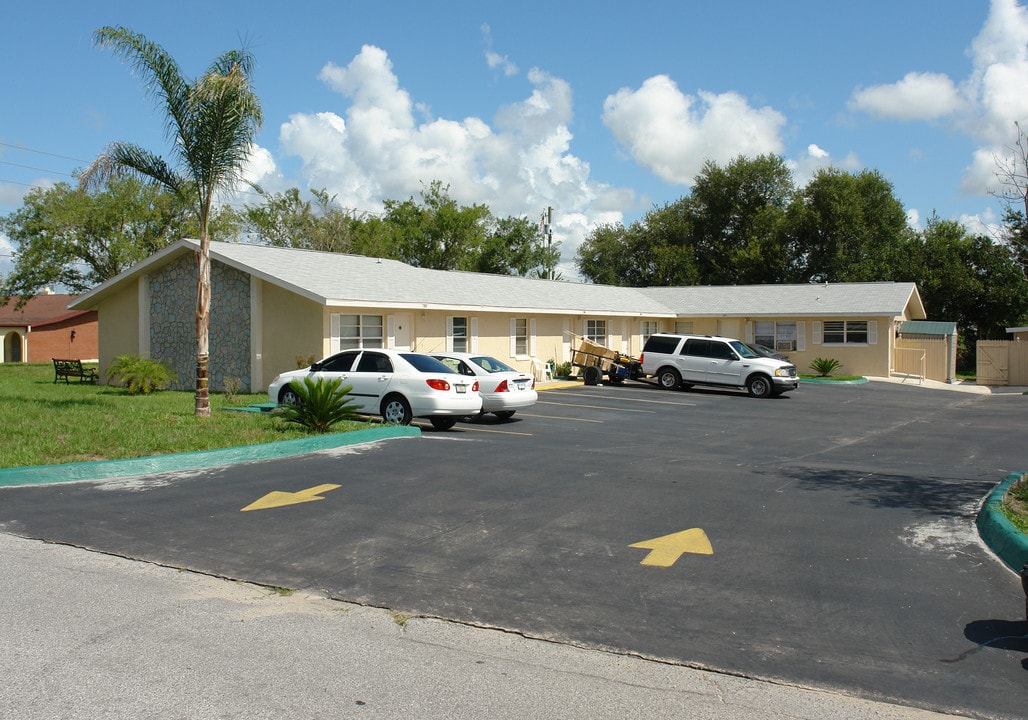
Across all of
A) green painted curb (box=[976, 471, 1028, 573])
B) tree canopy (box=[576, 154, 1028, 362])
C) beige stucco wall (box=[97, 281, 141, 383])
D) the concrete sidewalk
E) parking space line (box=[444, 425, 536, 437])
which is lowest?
the concrete sidewalk

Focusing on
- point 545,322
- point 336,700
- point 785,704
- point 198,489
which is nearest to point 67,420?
point 198,489

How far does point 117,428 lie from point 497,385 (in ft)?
23.2

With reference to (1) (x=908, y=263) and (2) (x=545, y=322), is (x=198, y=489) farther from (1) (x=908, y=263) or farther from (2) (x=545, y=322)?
(1) (x=908, y=263)

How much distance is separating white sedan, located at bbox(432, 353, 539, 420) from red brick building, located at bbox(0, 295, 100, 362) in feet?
132

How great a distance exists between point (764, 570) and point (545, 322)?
80.0ft

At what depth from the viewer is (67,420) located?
1445 cm

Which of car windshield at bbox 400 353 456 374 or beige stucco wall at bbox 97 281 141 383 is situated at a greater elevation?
beige stucco wall at bbox 97 281 141 383

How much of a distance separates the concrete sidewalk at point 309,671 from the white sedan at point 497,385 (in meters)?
10.8

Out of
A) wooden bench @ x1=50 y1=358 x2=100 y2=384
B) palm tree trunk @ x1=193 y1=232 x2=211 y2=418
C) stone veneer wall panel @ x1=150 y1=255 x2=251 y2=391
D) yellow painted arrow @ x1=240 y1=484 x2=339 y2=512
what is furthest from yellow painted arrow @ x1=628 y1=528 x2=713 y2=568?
wooden bench @ x1=50 y1=358 x2=100 y2=384

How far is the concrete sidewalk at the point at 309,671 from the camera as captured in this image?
4477 mm

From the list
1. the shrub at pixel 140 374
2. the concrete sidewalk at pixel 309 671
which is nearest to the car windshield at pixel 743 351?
the shrub at pixel 140 374

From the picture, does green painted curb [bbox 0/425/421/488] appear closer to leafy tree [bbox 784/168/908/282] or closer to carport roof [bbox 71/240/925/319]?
carport roof [bbox 71/240/925/319]

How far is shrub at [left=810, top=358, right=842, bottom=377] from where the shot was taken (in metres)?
33.6

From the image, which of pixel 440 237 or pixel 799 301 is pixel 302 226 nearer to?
pixel 440 237
